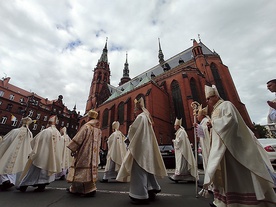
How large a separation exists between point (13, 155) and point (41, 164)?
4.35 ft

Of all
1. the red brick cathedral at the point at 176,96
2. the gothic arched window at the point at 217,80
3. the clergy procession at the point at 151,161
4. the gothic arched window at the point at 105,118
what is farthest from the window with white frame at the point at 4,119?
the gothic arched window at the point at 217,80

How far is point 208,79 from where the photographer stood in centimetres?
2178

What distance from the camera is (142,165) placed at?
2.66 meters

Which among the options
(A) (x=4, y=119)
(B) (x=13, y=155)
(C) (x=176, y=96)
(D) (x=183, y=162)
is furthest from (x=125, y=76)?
(B) (x=13, y=155)

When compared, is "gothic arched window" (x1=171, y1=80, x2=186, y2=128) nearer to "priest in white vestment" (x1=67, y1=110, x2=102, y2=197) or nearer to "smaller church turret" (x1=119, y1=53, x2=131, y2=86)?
"priest in white vestment" (x1=67, y1=110, x2=102, y2=197)

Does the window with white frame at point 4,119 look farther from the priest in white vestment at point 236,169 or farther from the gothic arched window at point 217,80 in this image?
the gothic arched window at point 217,80

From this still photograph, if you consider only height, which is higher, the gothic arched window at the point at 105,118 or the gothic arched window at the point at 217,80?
the gothic arched window at the point at 217,80

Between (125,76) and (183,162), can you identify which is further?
(125,76)

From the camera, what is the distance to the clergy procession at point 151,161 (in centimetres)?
180

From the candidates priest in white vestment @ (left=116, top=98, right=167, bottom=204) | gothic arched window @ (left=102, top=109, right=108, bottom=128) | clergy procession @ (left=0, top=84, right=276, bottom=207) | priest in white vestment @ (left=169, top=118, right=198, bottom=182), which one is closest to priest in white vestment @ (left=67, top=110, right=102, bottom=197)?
clergy procession @ (left=0, top=84, right=276, bottom=207)

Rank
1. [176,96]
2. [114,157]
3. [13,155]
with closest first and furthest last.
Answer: [13,155], [114,157], [176,96]

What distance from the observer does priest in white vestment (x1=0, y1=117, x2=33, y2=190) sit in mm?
3906

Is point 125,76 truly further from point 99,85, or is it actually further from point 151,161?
point 151,161

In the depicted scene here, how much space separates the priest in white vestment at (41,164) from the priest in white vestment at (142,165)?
2.36 metres
